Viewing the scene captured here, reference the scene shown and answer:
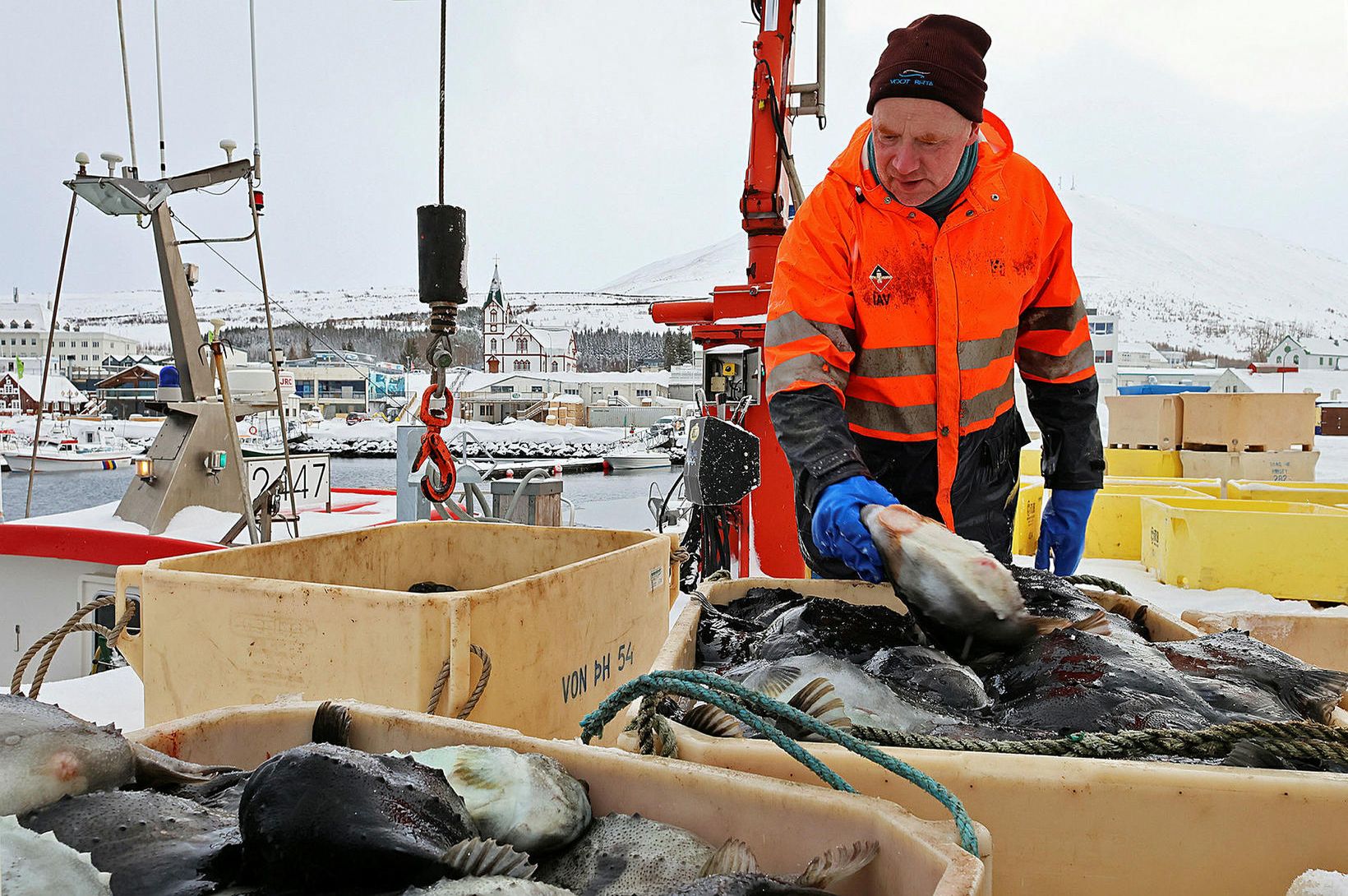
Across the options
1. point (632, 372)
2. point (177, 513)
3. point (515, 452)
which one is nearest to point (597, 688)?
point (177, 513)

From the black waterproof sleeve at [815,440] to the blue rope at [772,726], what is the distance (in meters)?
0.91

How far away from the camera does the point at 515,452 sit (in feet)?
148

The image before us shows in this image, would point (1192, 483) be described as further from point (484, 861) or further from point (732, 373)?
point (484, 861)

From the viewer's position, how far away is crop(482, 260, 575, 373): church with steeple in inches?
3255

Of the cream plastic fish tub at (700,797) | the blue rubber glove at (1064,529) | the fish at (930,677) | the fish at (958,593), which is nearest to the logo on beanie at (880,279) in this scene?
the fish at (958,593)

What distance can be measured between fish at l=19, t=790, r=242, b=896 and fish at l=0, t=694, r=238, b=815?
0.02 m

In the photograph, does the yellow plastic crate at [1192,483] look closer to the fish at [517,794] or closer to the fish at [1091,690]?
the fish at [1091,690]

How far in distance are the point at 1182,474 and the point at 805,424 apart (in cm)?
739

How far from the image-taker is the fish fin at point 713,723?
1.02 m

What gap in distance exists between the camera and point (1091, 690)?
3.87 ft

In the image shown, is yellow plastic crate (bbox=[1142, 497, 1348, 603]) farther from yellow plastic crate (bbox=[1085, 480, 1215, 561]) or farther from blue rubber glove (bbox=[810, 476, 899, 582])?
blue rubber glove (bbox=[810, 476, 899, 582])

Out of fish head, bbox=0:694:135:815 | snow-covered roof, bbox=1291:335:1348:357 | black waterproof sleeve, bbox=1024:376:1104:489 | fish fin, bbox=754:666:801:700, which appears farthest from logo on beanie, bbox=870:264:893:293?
snow-covered roof, bbox=1291:335:1348:357

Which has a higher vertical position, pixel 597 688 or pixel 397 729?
pixel 397 729

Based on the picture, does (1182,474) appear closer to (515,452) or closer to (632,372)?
(515,452)
